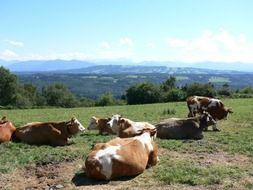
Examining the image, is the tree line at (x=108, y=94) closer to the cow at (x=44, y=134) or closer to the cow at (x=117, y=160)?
the cow at (x=44, y=134)

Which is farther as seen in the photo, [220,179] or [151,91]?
[151,91]

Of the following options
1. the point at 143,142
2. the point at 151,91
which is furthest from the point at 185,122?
the point at 151,91

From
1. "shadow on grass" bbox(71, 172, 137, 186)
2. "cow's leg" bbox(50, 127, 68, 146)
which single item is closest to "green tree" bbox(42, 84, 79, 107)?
"cow's leg" bbox(50, 127, 68, 146)

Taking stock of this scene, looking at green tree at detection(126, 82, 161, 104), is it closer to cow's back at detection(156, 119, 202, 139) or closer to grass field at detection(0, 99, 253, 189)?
cow's back at detection(156, 119, 202, 139)

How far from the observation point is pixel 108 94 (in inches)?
4048

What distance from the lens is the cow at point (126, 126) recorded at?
55.5 feet

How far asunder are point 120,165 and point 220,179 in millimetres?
2638

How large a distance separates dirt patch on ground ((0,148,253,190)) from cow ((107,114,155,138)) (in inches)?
156

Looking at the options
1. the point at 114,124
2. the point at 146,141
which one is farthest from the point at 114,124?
the point at 146,141

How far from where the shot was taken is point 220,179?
11.2 meters

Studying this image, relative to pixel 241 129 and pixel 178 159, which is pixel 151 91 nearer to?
pixel 241 129

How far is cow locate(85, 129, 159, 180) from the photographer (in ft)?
36.4

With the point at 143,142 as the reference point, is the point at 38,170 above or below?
below

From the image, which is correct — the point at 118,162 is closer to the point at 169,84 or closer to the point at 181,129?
the point at 181,129
